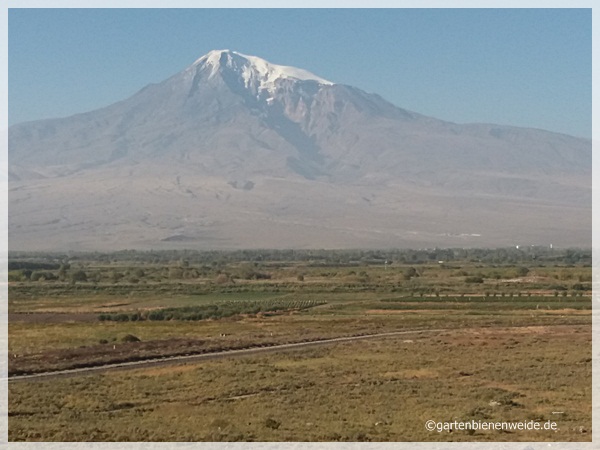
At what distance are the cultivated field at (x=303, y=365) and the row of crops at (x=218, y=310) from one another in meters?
0.13

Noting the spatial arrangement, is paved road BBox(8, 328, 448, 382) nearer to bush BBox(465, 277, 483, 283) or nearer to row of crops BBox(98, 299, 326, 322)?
row of crops BBox(98, 299, 326, 322)

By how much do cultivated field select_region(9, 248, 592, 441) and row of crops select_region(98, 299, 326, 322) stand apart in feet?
0.41

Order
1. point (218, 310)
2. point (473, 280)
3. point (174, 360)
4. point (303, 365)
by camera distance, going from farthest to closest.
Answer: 1. point (473, 280)
2. point (218, 310)
3. point (174, 360)
4. point (303, 365)

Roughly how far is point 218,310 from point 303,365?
25444 mm

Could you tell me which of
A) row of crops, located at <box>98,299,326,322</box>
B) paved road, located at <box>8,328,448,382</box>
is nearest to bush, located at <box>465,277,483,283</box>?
row of crops, located at <box>98,299,326,322</box>

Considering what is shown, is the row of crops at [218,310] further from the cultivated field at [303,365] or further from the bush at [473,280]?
the bush at [473,280]

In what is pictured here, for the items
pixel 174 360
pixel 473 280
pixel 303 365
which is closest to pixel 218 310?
pixel 174 360

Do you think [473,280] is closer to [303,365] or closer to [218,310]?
[218,310]

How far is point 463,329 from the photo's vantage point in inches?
1666

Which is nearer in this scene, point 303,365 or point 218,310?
point 303,365

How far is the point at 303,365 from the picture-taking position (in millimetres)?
29703

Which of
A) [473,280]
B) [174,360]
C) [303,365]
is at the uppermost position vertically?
[473,280]

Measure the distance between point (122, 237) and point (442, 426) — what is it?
6681 inches

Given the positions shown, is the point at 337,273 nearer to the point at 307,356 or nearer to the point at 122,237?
the point at 307,356
